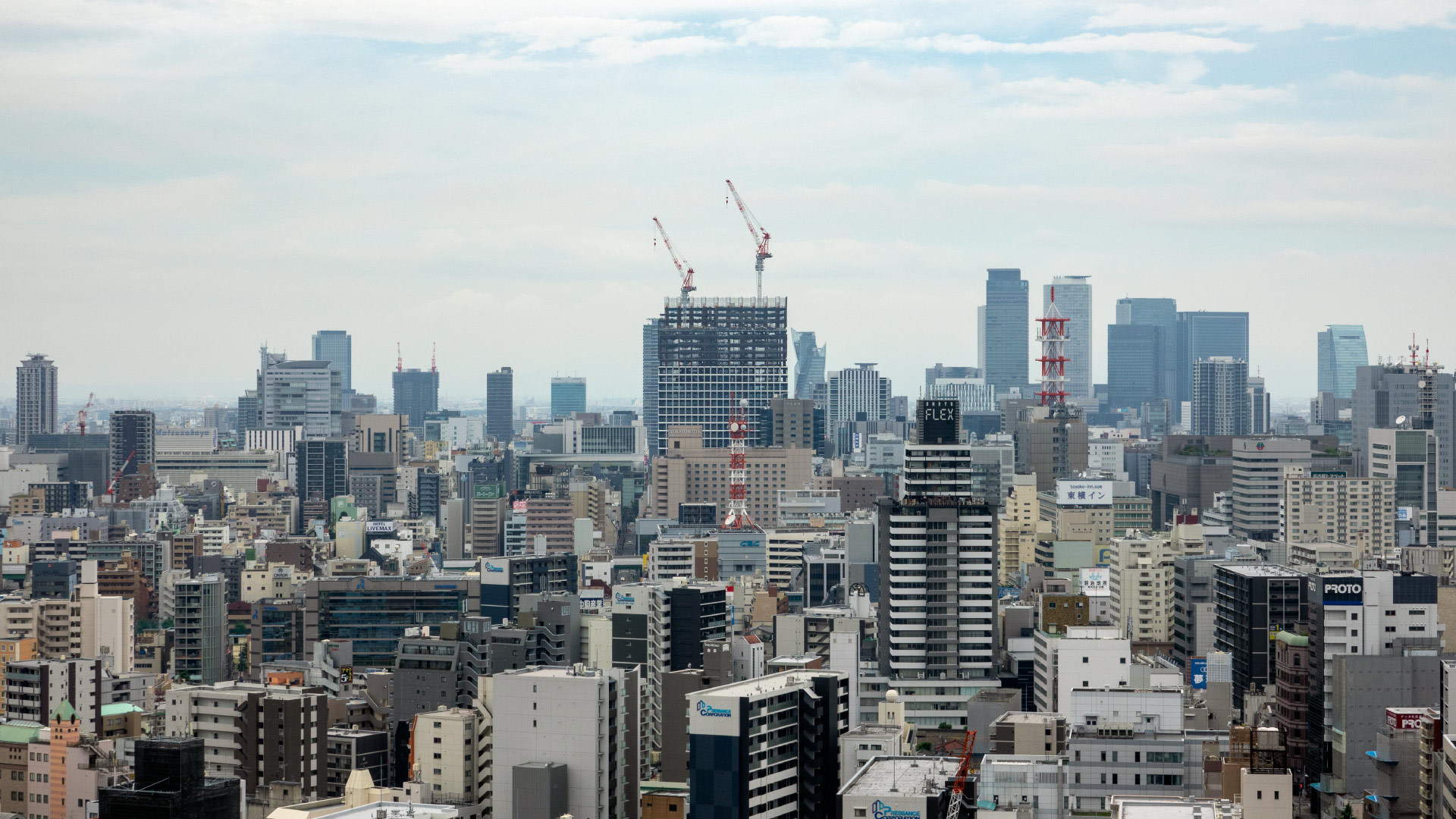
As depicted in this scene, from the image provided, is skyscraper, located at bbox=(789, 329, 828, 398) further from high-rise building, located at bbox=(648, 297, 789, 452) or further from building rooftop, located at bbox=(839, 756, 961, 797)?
building rooftop, located at bbox=(839, 756, 961, 797)

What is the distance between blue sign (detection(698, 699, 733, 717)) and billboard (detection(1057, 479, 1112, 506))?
52003 millimetres

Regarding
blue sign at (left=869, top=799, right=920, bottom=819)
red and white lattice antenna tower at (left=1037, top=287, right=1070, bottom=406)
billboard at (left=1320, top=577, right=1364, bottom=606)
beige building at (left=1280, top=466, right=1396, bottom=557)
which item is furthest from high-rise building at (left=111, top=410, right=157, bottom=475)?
blue sign at (left=869, top=799, right=920, bottom=819)

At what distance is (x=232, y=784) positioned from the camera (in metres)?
29.2

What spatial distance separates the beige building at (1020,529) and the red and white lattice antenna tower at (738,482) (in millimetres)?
11849

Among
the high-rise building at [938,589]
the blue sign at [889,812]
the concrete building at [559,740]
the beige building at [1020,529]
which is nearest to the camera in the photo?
the blue sign at [889,812]

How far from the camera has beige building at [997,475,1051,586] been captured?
7450 cm

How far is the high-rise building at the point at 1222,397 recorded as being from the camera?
546 ft

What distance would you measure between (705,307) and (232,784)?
11459 cm

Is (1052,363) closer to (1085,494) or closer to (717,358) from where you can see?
(1085,494)

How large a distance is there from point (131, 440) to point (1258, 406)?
98407 mm

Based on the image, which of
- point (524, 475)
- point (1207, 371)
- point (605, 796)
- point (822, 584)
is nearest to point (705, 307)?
point (524, 475)

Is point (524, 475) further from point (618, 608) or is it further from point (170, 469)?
point (618, 608)

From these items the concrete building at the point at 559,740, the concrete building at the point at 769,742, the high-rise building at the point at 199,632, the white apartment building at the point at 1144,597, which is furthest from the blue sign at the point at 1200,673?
the high-rise building at the point at 199,632

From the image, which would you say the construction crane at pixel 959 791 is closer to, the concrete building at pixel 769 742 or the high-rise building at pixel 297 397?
the concrete building at pixel 769 742
